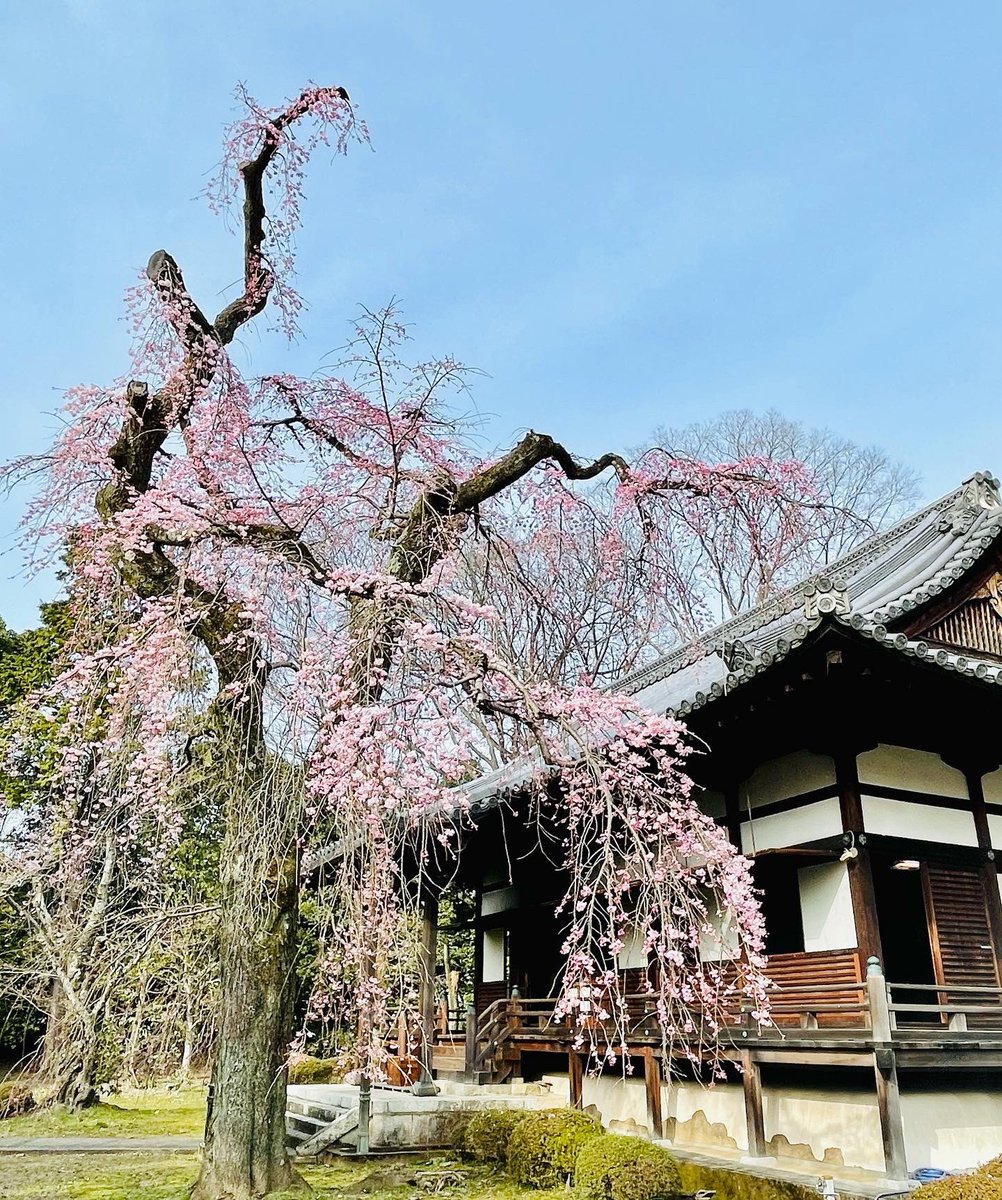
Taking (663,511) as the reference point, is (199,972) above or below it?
below

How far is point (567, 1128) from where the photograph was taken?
8.70 meters

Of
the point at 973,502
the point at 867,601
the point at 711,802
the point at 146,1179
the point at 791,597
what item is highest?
the point at 973,502

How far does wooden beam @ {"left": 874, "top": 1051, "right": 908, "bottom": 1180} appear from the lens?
691 cm

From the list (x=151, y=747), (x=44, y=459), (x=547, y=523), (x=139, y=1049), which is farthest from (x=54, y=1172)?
(x=547, y=523)

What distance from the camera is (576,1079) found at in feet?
35.6

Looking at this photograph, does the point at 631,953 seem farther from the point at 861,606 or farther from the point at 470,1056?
the point at 861,606

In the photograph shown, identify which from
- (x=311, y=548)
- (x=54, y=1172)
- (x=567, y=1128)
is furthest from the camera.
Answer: (x=54, y=1172)

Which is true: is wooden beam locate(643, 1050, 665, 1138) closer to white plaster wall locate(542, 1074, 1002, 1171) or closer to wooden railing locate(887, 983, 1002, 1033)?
white plaster wall locate(542, 1074, 1002, 1171)

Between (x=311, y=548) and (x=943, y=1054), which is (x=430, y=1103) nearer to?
(x=943, y=1054)

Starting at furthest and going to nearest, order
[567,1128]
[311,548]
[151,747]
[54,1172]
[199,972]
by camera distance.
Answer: [54,1172] → [567,1128] → [199,972] → [311,548] → [151,747]

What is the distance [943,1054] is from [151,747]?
6.25 meters

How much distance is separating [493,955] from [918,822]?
7.74 meters

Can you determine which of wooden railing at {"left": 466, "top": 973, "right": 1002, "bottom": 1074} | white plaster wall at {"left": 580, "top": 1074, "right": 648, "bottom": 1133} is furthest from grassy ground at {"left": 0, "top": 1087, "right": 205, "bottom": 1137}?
wooden railing at {"left": 466, "top": 973, "right": 1002, "bottom": 1074}

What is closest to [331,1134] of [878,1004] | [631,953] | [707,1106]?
[631,953]
